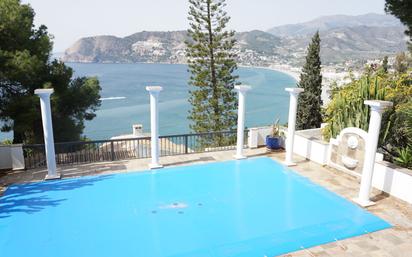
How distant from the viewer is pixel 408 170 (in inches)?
278

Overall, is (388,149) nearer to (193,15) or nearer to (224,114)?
(224,114)

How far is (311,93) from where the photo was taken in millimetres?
15734

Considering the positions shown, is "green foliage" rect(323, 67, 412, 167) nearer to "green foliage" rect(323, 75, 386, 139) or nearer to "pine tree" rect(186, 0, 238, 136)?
"green foliage" rect(323, 75, 386, 139)

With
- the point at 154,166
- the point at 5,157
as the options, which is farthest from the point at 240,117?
the point at 5,157

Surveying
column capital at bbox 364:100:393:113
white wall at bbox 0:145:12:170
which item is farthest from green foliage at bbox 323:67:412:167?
white wall at bbox 0:145:12:170

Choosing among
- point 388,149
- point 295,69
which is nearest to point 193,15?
point 388,149

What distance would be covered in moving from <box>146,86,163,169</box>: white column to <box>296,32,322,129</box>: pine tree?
29.8 ft

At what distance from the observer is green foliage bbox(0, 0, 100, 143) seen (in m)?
10.8

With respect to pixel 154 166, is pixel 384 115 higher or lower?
higher

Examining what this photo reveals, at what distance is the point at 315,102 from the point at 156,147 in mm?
9623

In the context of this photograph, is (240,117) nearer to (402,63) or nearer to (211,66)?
(211,66)

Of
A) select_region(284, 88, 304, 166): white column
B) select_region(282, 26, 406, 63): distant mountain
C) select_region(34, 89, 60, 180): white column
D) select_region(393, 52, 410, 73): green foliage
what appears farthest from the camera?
select_region(282, 26, 406, 63): distant mountain

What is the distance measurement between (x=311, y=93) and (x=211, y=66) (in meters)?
6.13

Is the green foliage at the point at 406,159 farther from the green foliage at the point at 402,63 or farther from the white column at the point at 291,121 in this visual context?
the green foliage at the point at 402,63
